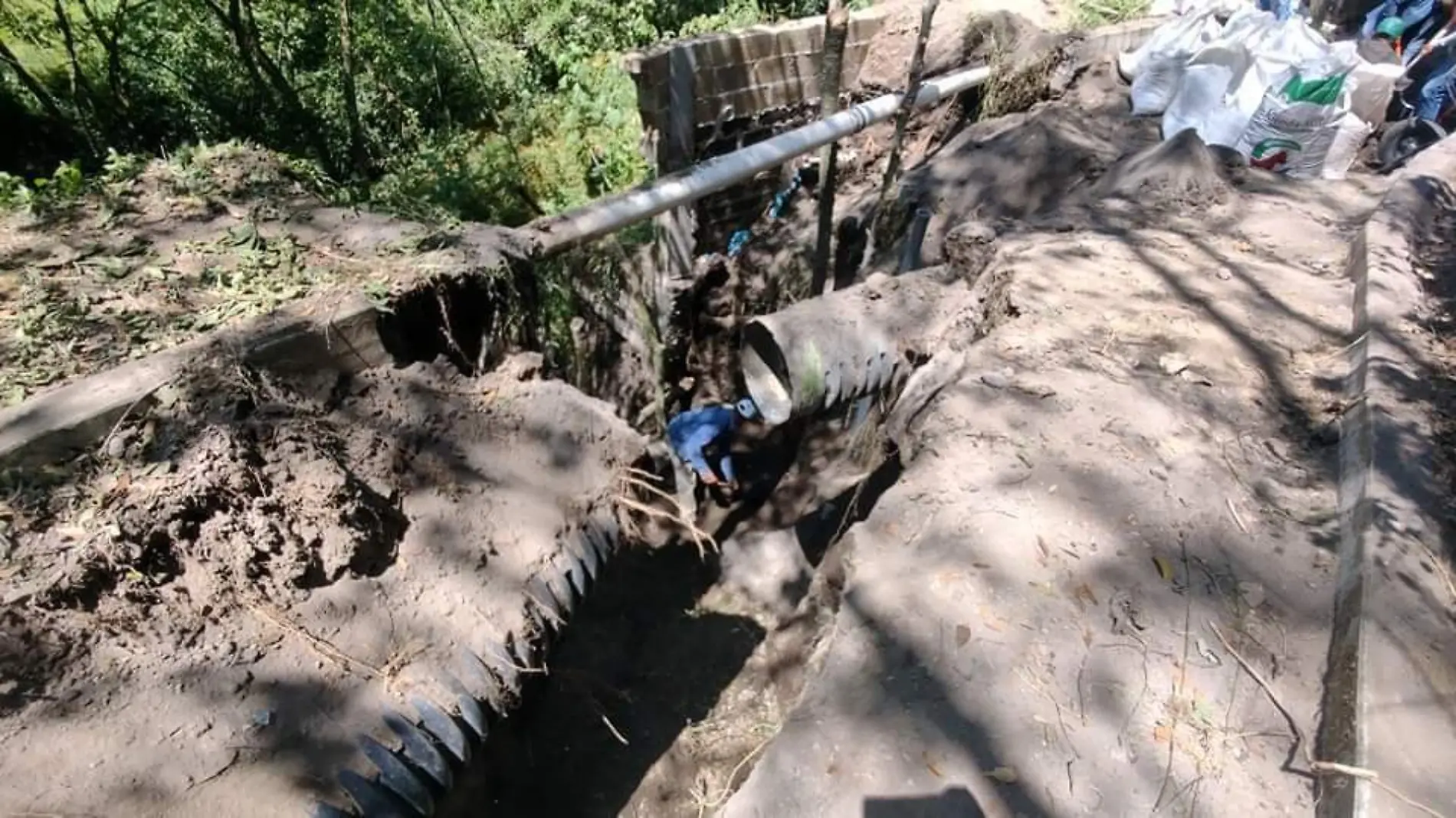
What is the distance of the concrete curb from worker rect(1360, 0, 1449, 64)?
167 inches

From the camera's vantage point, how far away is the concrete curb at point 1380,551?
192 cm

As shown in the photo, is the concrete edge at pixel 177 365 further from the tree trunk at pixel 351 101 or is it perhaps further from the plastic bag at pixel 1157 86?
the plastic bag at pixel 1157 86

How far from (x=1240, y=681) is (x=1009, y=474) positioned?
0.87 metres

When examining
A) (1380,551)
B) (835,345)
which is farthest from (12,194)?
(1380,551)

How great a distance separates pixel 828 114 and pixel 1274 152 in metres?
3.12

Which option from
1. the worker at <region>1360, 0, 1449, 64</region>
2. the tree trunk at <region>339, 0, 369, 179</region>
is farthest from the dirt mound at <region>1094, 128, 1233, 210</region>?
the tree trunk at <region>339, 0, 369, 179</region>

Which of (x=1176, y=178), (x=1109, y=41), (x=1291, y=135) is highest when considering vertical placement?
(x=1109, y=41)

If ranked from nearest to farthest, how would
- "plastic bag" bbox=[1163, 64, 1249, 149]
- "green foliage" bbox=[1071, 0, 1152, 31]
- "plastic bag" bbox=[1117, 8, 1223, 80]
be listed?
1. "plastic bag" bbox=[1163, 64, 1249, 149]
2. "plastic bag" bbox=[1117, 8, 1223, 80]
3. "green foliage" bbox=[1071, 0, 1152, 31]

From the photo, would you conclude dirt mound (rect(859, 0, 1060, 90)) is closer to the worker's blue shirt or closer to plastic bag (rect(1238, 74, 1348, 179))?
plastic bag (rect(1238, 74, 1348, 179))

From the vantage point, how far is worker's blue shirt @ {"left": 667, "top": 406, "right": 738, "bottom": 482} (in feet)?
17.1

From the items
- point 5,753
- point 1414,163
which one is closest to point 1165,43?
point 1414,163

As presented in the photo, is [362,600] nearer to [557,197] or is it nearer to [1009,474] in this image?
[1009,474]

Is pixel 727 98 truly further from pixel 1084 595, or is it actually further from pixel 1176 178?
pixel 1084 595

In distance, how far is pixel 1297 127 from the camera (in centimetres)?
567
